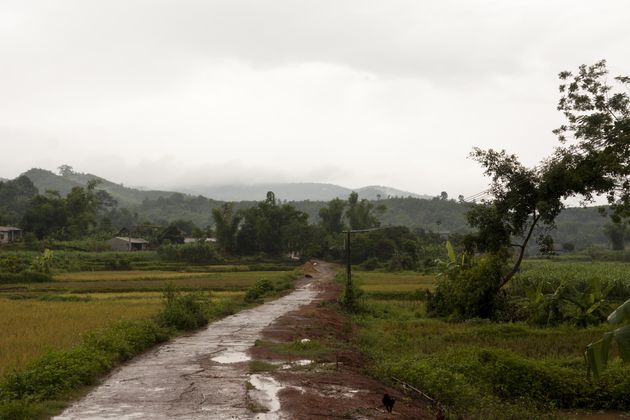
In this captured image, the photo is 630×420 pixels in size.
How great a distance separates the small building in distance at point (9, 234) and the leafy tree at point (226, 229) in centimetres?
2685

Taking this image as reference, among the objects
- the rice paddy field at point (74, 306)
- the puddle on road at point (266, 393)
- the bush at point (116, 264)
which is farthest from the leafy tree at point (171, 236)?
the puddle on road at point (266, 393)

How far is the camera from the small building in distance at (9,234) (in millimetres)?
73500

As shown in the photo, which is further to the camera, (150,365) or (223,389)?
(150,365)

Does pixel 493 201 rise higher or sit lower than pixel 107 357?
higher

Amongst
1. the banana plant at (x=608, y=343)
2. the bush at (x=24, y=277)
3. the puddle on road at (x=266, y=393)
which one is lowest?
the bush at (x=24, y=277)

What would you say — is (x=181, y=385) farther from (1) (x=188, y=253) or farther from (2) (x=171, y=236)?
(2) (x=171, y=236)

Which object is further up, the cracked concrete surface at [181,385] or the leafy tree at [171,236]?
the leafy tree at [171,236]

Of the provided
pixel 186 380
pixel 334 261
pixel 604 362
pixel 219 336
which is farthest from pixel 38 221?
pixel 604 362

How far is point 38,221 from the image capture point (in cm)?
7731

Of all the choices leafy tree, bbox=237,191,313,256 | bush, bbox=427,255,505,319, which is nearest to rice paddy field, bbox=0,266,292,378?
bush, bbox=427,255,505,319

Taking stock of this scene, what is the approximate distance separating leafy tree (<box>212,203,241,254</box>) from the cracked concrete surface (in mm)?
57978

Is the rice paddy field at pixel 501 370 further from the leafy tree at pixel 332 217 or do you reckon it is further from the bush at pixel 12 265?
the leafy tree at pixel 332 217

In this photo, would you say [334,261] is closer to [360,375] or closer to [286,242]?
[286,242]

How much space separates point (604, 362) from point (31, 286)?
139 feet
